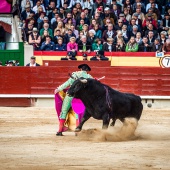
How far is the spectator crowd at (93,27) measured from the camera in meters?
19.2

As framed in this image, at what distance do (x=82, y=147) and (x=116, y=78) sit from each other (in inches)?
317

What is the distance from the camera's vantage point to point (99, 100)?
12.2m

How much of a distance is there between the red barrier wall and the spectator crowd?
64 cm

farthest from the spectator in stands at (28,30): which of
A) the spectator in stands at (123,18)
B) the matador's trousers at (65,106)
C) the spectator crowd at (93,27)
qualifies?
the matador's trousers at (65,106)

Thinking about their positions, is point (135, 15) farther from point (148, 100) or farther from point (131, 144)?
point (131, 144)

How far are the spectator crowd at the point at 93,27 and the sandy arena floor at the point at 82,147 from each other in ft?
13.1

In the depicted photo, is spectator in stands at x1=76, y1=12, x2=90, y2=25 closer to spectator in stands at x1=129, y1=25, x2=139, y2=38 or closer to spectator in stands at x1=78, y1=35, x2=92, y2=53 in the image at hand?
spectator in stands at x1=78, y1=35, x2=92, y2=53

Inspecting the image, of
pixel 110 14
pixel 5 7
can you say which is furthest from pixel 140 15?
pixel 5 7

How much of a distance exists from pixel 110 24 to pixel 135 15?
2.83 feet

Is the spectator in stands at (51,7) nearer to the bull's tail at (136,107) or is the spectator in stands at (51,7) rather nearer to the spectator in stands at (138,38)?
the spectator in stands at (138,38)

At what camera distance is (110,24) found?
63.1 feet

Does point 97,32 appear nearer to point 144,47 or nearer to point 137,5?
point 144,47

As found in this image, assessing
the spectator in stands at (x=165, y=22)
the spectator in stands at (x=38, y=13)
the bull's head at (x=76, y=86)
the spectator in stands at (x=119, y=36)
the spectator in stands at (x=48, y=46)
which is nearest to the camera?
the bull's head at (x=76, y=86)

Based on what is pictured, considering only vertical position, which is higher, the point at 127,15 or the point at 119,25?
the point at 127,15
